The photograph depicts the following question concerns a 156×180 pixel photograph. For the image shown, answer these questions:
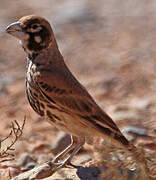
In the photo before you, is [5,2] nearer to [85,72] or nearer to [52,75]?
[85,72]

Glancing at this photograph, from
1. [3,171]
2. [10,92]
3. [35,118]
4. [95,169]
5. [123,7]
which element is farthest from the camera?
[123,7]

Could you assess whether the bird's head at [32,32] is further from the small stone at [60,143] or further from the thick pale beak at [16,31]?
the small stone at [60,143]

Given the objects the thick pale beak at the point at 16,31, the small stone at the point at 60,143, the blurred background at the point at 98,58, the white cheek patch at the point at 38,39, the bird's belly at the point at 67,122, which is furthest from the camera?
the blurred background at the point at 98,58

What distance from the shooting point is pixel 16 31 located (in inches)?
287

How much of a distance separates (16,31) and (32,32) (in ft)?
0.63

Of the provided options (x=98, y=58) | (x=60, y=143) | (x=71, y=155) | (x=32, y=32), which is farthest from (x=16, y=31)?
(x=98, y=58)

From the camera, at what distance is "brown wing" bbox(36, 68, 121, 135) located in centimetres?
720

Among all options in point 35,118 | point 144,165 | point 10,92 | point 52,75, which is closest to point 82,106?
point 52,75

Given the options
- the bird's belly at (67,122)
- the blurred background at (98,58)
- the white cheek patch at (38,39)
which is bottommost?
the bird's belly at (67,122)

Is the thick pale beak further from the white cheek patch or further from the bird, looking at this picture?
the white cheek patch

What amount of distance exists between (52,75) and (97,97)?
10.4 feet

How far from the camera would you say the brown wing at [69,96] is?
7203mm

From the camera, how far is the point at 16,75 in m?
11.4

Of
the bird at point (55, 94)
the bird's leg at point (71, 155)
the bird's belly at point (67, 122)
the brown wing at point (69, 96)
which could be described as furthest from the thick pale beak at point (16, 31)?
the bird's leg at point (71, 155)
